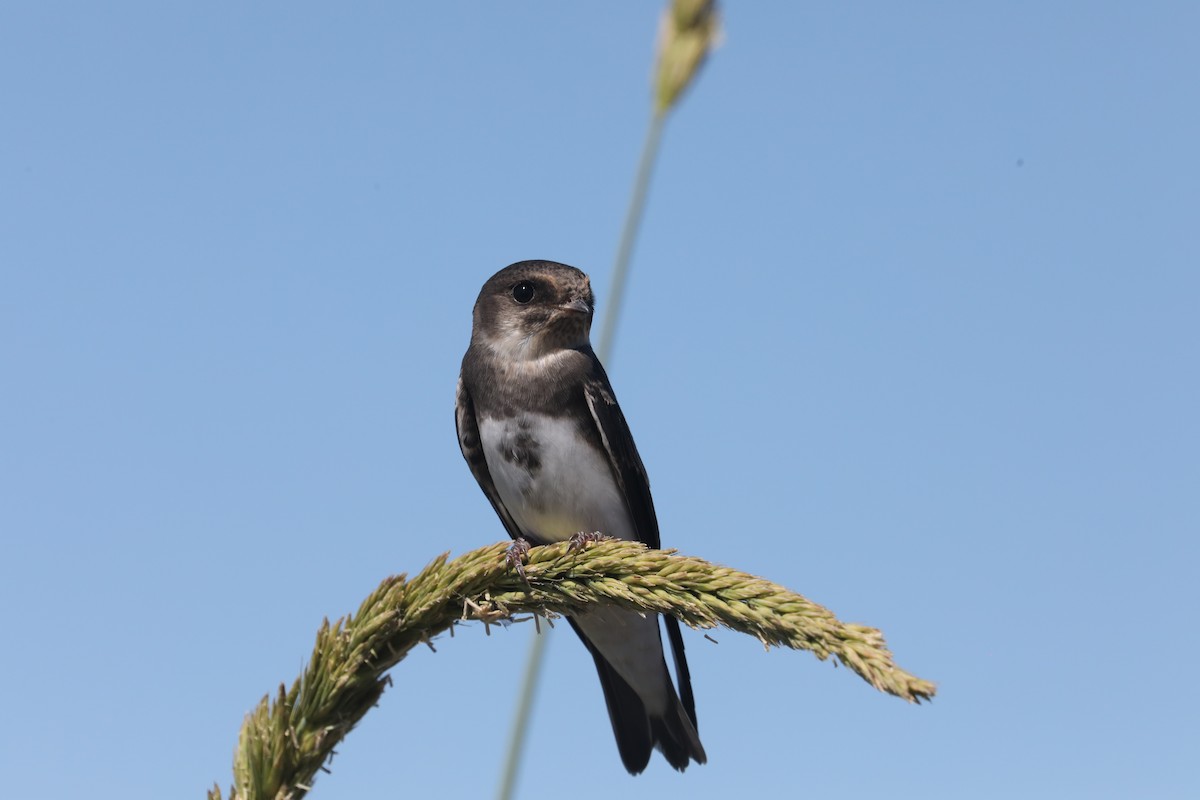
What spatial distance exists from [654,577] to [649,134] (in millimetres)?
1360

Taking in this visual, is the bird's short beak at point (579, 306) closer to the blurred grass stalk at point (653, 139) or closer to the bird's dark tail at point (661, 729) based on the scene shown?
the bird's dark tail at point (661, 729)

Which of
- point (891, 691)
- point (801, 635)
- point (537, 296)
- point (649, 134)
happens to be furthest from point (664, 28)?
point (537, 296)

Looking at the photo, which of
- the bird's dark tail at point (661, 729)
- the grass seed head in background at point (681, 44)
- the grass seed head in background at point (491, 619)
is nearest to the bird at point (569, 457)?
the bird's dark tail at point (661, 729)

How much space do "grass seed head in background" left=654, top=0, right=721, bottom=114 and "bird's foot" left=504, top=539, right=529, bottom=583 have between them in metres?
1.44

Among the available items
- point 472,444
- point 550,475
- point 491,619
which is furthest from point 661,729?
point 491,619

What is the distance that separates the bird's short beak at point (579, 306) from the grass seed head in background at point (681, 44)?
125 inches

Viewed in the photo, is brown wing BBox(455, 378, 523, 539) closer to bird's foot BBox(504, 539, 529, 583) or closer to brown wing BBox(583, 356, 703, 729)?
brown wing BBox(583, 356, 703, 729)

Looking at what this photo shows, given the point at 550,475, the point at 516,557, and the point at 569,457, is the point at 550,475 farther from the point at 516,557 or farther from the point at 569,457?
the point at 516,557

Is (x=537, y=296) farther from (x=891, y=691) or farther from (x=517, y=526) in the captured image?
(x=891, y=691)

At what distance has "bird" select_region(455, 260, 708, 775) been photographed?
22.9 ft

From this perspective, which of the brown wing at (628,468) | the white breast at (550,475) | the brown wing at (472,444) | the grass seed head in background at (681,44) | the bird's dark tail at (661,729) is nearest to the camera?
the grass seed head in background at (681,44)

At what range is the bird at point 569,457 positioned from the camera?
6.99m

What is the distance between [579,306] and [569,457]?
1015mm

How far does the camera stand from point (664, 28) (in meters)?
4.24
